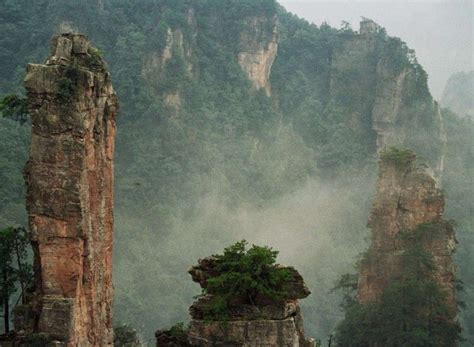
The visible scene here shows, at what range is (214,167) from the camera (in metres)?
80.9

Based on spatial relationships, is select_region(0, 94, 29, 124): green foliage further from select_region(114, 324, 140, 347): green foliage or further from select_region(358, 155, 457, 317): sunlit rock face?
select_region(358, 155, 457, 317): sunlit rock face

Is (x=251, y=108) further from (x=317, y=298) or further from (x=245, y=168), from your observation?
(x=317, y=298)

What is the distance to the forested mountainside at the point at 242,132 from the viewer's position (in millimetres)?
67750

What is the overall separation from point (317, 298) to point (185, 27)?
35.1 meters

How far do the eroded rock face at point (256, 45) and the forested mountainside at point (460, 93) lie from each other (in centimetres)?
6431

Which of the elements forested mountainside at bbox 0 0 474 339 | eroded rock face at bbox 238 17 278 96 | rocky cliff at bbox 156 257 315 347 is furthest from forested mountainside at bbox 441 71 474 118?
rocky cliff at bbox 156 257 315 347

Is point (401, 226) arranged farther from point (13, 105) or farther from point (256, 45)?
point (256, 45)

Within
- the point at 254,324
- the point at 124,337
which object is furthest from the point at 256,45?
the point at 254,324

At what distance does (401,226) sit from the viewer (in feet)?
145

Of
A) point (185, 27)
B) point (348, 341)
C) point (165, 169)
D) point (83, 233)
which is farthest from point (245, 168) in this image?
point (83, 233)

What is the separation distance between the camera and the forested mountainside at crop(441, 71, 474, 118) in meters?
144

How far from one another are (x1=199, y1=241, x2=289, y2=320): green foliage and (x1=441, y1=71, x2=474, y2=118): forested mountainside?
12696 centimetres

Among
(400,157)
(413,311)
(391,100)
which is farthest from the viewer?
(391,100)

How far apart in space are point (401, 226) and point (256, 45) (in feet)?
159
